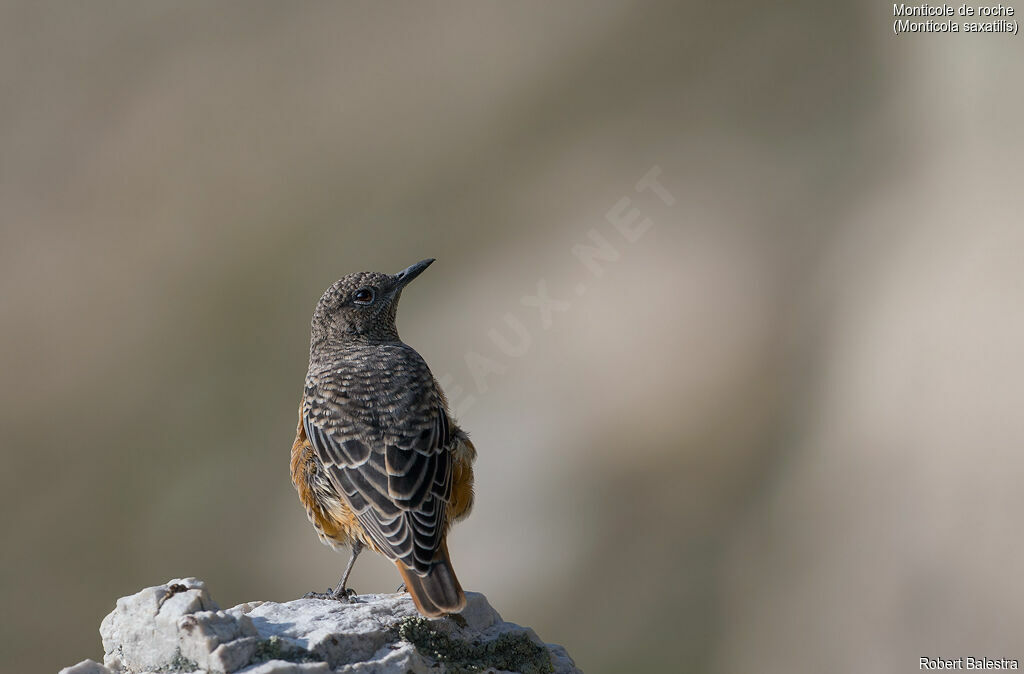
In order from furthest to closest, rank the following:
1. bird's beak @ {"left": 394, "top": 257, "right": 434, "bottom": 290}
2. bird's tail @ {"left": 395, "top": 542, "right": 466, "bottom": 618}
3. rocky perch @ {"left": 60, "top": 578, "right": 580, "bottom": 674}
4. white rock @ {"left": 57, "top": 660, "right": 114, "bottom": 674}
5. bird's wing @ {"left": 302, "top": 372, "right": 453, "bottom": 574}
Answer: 1. bird's beak @ {"left": 394, "top": 257, "right": 434, "bottom": 290}
2. bird's wing @ {"left": 302, "top": 372, "right": 453, "bottom": 574}
3. bird's tail @ {"left": 395, "top": 542, "right": 466, "bottom": 618}
4. white rock @ {"left": 57, "top": 660, "right": 114, "bottom": 674}
5. rocky perch @ {"left": 60, "top": 578, "right": 580, "bottom": 674}

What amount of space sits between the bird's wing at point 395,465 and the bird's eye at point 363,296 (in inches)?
44.4

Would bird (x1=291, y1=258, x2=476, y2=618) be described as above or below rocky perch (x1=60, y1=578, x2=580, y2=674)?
Result: above

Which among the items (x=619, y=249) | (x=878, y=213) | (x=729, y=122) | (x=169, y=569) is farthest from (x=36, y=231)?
(x=878, y=213)

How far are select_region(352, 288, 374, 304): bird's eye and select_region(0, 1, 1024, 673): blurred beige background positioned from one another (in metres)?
8.30

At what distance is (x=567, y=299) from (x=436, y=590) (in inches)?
474

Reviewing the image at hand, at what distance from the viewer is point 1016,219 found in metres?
13.5

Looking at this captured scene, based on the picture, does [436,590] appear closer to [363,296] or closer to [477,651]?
[477,651]

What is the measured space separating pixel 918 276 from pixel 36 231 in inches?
704

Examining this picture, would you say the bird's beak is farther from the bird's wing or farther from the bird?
the bird's wing

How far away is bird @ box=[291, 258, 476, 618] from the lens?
619 centimetres

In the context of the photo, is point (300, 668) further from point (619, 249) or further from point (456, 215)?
point (456, 215)

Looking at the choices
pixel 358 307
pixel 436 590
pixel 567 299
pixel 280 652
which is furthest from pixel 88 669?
pixel 567 299

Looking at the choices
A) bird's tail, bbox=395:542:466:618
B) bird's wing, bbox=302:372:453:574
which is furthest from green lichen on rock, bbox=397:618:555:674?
bird's wing, bbox=302:372:453:574

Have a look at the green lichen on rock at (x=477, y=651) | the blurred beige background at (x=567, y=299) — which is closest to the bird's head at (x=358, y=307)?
the green lichen on rock at (x=477, y=651)
